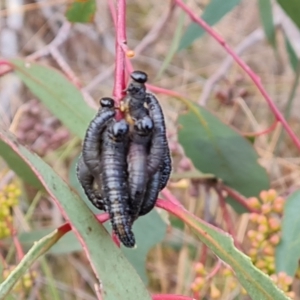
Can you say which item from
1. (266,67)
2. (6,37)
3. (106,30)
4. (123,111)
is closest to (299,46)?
(266,67)

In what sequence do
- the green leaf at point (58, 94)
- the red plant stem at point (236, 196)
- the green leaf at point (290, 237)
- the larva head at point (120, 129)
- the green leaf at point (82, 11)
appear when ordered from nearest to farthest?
the larva head at point (120, 129) → the green leaf at point (290, 237) → the green leaf at point (58, 94) → the red plant stem at point (236, 196) → the green leaf at point (82, 11)

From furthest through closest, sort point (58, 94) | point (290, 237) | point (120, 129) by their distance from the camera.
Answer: point (58, 94), point (290, 237), point (120, 129)

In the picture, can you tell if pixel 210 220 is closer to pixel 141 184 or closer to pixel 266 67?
pixel 141 184

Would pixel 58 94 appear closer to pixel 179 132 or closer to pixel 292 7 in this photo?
pixel 179 132

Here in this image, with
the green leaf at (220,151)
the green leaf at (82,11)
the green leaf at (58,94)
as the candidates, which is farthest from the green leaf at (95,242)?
the green leaf at (82,11)

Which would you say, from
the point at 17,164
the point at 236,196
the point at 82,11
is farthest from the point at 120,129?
the point at 82,11

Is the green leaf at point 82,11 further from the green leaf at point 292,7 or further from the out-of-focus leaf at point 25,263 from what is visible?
the out-of-focus leaf at point 25,263
